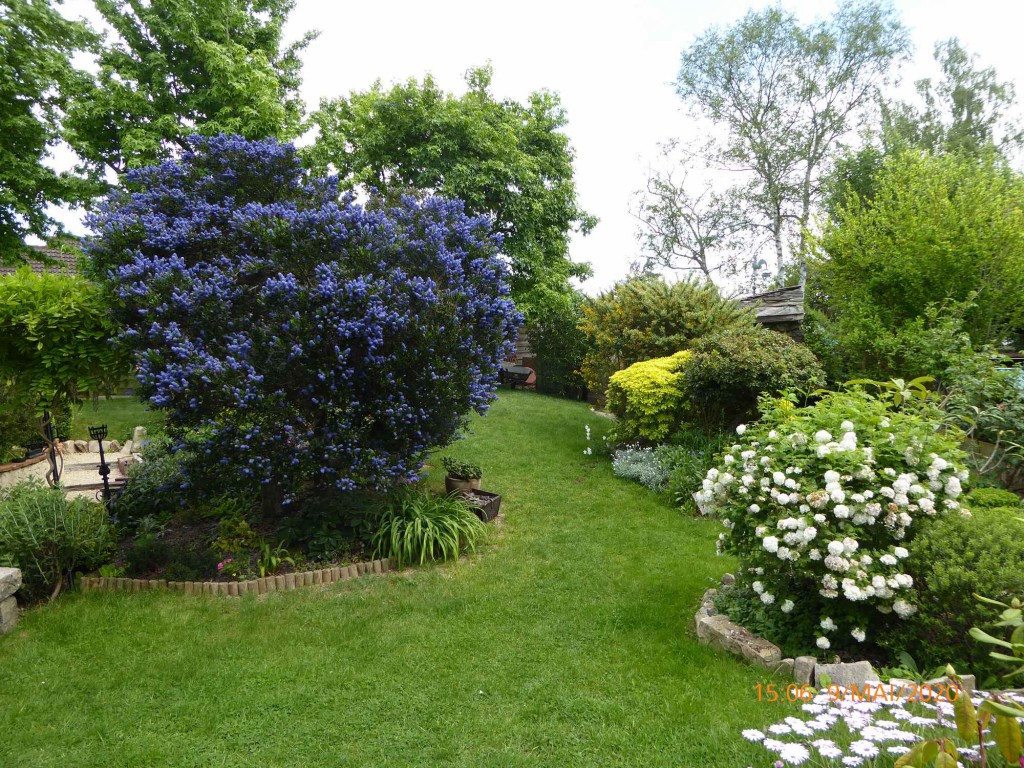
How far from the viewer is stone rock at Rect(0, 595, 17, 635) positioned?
13.2 feet

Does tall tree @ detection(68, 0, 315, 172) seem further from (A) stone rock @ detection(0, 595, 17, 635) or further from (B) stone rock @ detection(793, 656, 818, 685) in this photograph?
(B) stone rock @ detection(793, 656, 818, 685)

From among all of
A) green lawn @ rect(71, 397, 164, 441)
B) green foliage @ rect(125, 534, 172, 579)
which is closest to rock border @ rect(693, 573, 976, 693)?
green foliage @ rect(125, 534, 172, 579)

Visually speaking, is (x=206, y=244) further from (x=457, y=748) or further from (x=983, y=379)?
(x=983, y=379)

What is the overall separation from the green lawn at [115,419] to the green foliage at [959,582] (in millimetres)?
10588

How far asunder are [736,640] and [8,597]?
5.11 m

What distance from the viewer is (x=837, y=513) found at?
3.10 metres

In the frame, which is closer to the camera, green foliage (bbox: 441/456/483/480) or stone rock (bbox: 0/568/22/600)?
Answer: stone rock (bbox: 0/568/22/600)

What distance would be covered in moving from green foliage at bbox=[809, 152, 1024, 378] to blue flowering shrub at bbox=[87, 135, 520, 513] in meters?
5.84

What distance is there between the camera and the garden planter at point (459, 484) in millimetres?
7102

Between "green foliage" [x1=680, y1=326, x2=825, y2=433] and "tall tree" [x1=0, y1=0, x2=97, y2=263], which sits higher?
"tall tree" [x1=0, y1=0, x2=97, y2=263]

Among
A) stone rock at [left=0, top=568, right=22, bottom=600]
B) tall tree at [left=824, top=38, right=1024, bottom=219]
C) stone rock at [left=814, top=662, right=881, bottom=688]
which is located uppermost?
tall tree at [left=824, top=38, right=1024, bottom=219]

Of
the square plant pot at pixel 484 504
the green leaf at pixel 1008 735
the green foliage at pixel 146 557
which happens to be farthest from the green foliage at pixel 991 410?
the green foliage at pixel 146 557

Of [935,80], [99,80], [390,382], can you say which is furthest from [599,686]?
[935,80]

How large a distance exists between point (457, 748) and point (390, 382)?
297 centimetres
